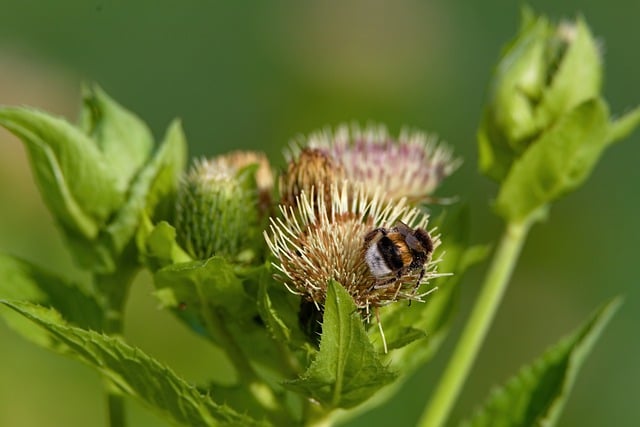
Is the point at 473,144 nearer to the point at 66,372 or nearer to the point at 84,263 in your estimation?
the point at 66,372

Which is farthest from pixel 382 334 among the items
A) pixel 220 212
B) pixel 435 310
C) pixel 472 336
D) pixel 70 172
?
pixel 70 172

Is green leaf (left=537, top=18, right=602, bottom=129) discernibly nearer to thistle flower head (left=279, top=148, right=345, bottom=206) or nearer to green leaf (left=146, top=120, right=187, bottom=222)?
thistle flower head (left=279, top=148, right=345, bottom=206)

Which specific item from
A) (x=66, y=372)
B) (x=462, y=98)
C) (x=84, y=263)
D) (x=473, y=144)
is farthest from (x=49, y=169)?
(x=462, y=98)

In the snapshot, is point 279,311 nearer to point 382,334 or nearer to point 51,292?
point 382,334

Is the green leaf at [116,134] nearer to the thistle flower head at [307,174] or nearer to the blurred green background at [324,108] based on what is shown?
the thistle flower head at [307,174]

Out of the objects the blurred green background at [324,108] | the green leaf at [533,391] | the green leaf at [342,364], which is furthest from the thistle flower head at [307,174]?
the blurred green background at [324,108]

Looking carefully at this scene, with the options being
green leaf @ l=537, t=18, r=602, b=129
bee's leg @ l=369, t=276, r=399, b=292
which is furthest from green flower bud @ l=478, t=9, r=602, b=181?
bee's leg @ l=369, t=276, r=399, b=292
